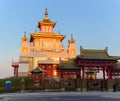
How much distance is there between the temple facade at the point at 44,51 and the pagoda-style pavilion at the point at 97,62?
56.0 feet

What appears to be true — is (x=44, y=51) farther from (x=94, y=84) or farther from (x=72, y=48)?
(x=94, y=84)

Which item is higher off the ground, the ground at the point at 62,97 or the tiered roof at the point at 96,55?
the tiered roof at the point at 96,55

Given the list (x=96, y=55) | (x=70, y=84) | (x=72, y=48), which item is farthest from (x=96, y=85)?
(x=72, y=48)

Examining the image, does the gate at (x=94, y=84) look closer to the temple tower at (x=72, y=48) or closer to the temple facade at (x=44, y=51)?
the temple facade at (x=44, y=51)

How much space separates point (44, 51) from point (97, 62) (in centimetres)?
2626

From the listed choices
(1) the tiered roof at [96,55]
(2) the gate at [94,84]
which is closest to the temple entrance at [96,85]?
(2) the gate at [94,84]

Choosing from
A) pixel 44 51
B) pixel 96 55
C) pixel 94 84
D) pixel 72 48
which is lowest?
pixel 94 84

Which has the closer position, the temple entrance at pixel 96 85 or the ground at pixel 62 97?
the ground at pixel 62 97

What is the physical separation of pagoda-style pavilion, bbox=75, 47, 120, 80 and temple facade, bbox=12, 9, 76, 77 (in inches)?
672

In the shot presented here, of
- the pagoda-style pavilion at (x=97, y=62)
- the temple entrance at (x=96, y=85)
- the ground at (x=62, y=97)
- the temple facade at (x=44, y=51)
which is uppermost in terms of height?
the temple facade at (x=44, y=51)

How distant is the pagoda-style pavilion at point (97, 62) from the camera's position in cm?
4856

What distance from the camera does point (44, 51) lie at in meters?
72.6

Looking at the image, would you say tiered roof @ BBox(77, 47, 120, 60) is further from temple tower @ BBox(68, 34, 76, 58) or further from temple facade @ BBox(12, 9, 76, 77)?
temple tower @ BBox(68, 34, 76, 58)

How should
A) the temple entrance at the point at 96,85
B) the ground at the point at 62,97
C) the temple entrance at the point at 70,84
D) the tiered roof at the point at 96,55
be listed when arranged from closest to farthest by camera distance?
1. the ground at the point at 62,97
2. the temple entrance at the point at 70,84
3. the temple entrance at the point at 96,85
4. the tiered roof at the point at 96,55
